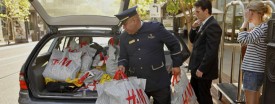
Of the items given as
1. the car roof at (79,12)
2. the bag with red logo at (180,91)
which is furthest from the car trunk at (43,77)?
the bag with red logo at (180,91)

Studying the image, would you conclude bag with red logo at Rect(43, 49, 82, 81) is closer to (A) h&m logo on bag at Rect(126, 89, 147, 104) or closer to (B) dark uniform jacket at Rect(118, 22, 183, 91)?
(B) dark uniform jacket at Rect(118, 22, 183, 91)

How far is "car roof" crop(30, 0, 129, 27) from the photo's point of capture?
392 cm

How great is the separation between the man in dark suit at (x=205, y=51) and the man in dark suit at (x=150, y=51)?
0.52 m

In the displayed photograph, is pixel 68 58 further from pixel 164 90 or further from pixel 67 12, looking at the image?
pixel 164 90

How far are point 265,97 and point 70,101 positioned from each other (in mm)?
2348

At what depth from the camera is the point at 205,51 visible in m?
3.60

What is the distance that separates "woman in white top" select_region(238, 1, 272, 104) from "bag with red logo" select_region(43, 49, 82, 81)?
97.5 inches

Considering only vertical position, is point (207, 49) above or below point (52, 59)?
above

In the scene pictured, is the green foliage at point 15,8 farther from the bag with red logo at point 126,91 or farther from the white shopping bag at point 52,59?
the bag with red logo at point 126,91

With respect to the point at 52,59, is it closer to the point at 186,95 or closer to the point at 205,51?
the point at 186,95

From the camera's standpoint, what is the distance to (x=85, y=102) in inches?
142

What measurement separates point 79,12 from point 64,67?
869 mm

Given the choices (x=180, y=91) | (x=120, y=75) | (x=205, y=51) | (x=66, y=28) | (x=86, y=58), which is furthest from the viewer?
(x=86, y=58)

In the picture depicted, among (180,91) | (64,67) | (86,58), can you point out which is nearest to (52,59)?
(64,67)
